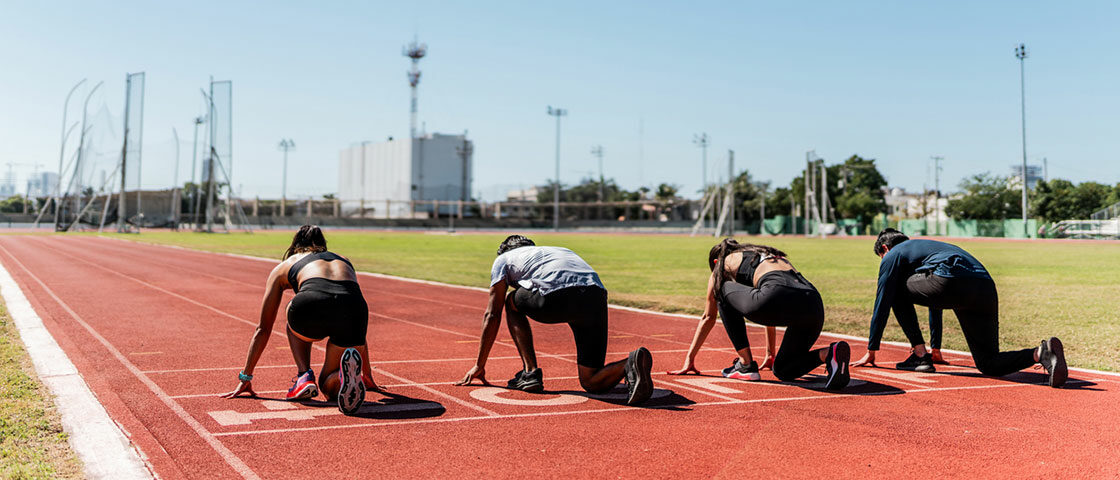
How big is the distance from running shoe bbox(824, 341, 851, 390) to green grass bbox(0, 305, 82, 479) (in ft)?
17.6

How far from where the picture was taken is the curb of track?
4.51 metres

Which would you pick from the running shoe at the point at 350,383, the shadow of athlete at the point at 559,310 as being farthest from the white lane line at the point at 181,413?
the shadow of athlete at the point at 559,310

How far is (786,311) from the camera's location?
6.55m

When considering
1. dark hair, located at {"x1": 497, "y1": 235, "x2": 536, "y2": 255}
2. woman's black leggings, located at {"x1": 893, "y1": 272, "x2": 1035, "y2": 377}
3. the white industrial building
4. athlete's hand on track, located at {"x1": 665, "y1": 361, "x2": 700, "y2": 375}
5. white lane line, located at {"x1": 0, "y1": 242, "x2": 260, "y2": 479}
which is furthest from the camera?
the white industrial building

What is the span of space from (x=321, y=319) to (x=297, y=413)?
71cm

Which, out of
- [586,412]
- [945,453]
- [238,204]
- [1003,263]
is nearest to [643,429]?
[586,412]

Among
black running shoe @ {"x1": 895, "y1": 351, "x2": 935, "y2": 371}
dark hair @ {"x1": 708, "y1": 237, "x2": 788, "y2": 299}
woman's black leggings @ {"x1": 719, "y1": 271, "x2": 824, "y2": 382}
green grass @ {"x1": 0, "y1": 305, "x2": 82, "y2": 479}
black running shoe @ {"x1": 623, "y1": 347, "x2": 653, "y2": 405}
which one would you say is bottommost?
green grass @ {"x1": 0, "y1": 305, "x2": 82, "y2": 479}

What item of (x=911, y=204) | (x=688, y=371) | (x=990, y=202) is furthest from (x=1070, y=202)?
(x=688, y=371)

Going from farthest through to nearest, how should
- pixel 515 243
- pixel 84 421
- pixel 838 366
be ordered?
pixel 515 243 < pixel 838 366 < pixel 84 421

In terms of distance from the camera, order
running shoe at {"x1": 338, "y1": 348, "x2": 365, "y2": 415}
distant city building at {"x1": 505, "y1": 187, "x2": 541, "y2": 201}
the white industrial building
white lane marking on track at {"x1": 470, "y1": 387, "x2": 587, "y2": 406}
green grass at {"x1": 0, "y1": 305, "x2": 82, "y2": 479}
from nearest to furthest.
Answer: green grass at {"x1": 0, "y1": 305, "x2": 82, "y2": 479} → running shoe at {"x1": 338, "y1": 348, "x2": 365, "y2": 415} → white lane marking on track at {"x1": 470, "y1": 387, "x2": 587, "y2": 406} → the white industrial building → distant city building at {"x1": 505, "y1": 187, "x2": 541, "y2": 201}

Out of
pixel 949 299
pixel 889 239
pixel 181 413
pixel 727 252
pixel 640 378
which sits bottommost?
pixel 181 413

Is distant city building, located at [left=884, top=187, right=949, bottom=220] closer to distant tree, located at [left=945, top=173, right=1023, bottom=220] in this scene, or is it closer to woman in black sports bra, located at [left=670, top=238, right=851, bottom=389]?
distant tree, located at [left=945, top=173, right=1023, bottom=220]

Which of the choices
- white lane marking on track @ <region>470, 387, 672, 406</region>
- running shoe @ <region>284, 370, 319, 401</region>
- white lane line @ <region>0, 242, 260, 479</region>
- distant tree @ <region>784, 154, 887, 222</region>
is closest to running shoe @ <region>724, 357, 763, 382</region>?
white lane marking on track @ <region>470, 387, 672, 406</region>

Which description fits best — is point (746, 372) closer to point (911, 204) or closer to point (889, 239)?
point (889, 239)
